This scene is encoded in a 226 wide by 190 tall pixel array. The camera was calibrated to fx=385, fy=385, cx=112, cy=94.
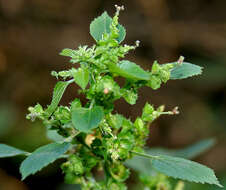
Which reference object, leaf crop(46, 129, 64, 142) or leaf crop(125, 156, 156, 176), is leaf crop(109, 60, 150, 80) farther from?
leaf crop(125, 156, 156, 176)

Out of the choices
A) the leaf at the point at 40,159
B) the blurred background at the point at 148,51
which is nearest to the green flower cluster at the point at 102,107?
the leaf at the point at 40,159

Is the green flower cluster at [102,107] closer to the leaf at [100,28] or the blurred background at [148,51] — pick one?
the leaf at [100,28]

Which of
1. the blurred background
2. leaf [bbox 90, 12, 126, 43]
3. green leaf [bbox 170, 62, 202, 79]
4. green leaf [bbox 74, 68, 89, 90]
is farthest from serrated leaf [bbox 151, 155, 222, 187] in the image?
the blurred background

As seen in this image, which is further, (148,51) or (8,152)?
(148,51)

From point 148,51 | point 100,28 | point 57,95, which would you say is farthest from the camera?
point 148,51

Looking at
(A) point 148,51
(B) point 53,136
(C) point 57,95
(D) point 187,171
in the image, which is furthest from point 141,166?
(A) point 148,51

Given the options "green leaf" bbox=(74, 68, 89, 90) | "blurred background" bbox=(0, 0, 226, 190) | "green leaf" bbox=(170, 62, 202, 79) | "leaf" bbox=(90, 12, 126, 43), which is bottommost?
"green leaf" bbox=(74, 68, 89, 90)

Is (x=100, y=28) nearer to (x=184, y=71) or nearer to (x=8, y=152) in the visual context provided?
(x=184, y=71)
